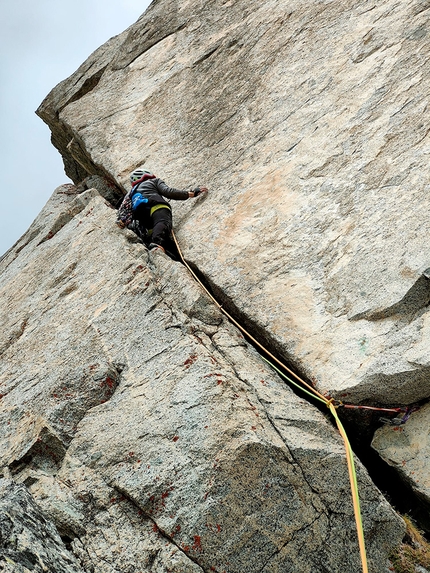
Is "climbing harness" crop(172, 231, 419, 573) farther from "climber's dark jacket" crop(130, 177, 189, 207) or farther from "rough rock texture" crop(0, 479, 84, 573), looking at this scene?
"rough rock texture" crop(0, 479, 84, 573)

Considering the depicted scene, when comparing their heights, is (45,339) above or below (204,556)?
above

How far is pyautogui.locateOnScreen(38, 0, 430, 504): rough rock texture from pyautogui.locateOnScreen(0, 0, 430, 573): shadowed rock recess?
0.03 m

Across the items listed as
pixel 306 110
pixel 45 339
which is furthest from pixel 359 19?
pixel 45 339

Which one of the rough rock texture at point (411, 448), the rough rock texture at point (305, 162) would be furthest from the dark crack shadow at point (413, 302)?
the rough rock texture at point (411, 448)

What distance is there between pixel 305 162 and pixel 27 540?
6.54 metres

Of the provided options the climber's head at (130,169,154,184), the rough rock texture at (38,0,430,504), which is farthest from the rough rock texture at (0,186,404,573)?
the climber's head at (130,169,154,184)

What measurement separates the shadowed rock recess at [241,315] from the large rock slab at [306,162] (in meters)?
0.04

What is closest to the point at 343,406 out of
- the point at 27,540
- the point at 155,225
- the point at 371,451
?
the point at 371,451

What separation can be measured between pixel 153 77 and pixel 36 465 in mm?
9452

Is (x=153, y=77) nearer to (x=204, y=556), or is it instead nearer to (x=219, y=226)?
(x=219, y=226)

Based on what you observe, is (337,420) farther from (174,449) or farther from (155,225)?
(155,225)

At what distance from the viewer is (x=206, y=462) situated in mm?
5648

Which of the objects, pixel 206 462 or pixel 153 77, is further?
pixel 153 77

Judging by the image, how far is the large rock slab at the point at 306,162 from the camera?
6.87m
